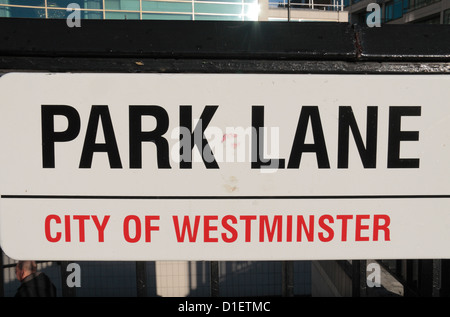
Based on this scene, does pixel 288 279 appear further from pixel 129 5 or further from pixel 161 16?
pixel 129 5

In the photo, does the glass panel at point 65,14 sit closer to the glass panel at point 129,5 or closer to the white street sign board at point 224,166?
the glass panel at point 129,5

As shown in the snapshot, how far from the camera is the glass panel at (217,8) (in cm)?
1761

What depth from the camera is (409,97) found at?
1.05 metres

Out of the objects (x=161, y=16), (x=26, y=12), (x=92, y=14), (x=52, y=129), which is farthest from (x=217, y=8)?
(x=52, y=129)

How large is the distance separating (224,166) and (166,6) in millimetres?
17945

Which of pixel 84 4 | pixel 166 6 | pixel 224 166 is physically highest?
pixel 166 6

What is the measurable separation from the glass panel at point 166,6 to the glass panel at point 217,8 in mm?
486

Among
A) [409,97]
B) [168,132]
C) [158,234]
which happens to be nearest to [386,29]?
[409,97]

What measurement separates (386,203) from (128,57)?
875 mm

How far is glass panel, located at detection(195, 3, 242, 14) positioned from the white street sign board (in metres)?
17.9

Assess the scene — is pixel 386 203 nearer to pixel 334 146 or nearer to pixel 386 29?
pixel 334 146

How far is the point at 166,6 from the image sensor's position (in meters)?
17.3

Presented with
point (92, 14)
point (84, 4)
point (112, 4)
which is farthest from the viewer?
point (112, 4)
